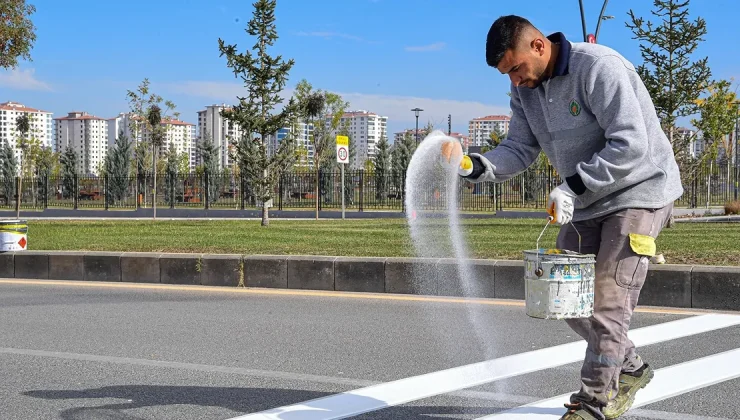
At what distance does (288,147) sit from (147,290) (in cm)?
1076

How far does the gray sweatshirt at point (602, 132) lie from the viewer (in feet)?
11.4

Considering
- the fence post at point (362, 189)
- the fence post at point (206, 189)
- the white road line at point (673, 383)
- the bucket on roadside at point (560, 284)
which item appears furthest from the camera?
the fence post at point (206, 189)

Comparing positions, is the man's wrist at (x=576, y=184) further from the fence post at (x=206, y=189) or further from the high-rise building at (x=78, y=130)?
the high-rise building at (x=78, y=130)

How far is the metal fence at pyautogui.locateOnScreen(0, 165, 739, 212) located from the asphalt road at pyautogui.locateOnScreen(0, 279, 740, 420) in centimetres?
2048

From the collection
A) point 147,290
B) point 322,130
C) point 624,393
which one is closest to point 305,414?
point 624,393

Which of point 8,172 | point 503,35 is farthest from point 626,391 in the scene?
point 8,172

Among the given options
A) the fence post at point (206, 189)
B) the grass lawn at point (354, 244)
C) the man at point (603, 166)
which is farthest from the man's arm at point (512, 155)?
the fence post at point (206, 189)

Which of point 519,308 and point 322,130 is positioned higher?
point 322,130

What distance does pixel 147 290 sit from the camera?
9.79 metres

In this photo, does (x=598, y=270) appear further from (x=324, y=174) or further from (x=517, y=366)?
(x=324, y=174)

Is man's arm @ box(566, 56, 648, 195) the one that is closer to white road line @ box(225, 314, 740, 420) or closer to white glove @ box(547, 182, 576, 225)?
white glove @ box(547, 182, 576, 225)

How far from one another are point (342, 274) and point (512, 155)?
5548 mm

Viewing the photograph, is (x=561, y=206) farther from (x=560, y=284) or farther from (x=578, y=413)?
(x=578, y=413)

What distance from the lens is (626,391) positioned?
12.6 feet
